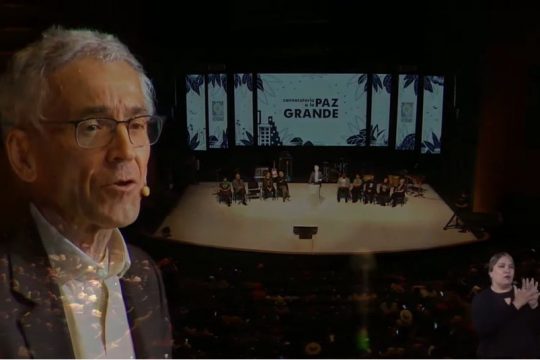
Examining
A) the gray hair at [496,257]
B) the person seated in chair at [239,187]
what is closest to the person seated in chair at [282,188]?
Result: the person seated in chair at [239,187]

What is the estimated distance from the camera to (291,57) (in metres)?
1.76

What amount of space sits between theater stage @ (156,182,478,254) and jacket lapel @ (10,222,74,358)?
15.5 inches

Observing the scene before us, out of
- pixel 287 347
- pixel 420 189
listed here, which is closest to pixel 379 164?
pixel 420 189

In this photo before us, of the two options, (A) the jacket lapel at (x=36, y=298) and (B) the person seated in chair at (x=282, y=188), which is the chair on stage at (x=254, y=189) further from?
(A) the jacket lapel at (x=36, y=298)

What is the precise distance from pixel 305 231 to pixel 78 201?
2.47ft

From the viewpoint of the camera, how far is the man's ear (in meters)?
1.71

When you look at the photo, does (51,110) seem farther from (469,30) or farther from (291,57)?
(469,30)

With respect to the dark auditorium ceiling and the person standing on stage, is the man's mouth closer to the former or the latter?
the dark auditorium ceiling

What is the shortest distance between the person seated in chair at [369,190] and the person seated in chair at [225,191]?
0.46m

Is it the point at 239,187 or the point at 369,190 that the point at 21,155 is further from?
the point at 369,190

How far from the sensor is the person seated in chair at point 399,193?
6.00ft

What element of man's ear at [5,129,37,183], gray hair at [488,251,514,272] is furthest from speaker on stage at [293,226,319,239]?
man's ear at [5,129,37,183]

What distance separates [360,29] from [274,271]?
2.81 ft

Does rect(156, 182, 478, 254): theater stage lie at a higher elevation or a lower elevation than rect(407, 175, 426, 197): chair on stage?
lower
